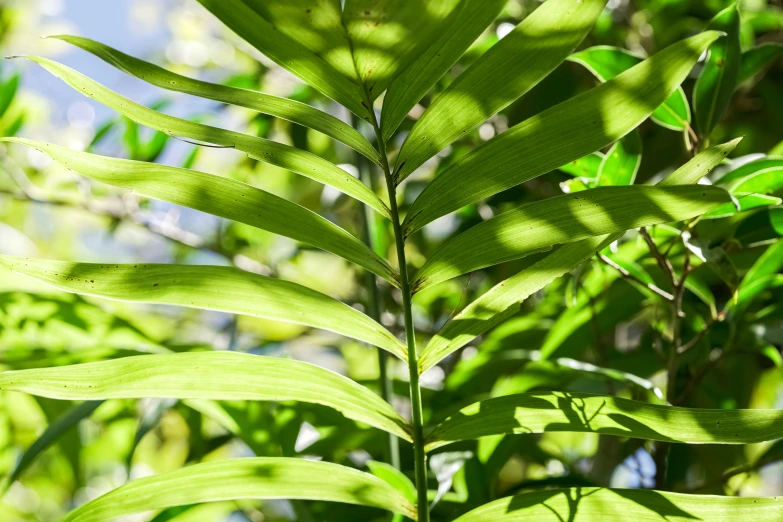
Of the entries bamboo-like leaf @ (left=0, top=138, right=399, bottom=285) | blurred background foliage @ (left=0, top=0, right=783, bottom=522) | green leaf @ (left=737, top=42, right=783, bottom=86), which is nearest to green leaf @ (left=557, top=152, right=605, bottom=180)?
blurred background foliage @ (left=0, top=0, right=783, bottom=522)

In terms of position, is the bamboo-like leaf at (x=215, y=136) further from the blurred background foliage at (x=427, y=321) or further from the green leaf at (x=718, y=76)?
the green leaf at (x=718, y=76)

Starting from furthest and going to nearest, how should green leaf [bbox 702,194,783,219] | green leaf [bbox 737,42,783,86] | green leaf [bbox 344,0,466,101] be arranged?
1. green leaf [bbox 737,42,783,86]
2. green leaf [bbox 702,194,783,219]
3. green leaf [bbox 344,0,466,101]

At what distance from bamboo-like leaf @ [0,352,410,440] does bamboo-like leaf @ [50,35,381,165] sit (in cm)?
13

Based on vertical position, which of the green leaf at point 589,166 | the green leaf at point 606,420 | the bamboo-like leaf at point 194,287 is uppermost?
the green leaf at point 589,166

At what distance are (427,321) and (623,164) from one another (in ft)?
2.34

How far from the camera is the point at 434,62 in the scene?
0.39m

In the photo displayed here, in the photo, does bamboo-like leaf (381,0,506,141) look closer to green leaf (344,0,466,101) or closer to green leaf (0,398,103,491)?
green leaf (344,0,466,101)

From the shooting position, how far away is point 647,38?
3.50 ft

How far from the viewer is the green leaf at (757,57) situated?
2.04ft

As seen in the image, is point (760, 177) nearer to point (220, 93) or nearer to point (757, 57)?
point (757, 57)

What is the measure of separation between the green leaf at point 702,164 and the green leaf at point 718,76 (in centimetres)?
20

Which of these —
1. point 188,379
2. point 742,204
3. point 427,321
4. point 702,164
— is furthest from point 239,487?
point 427,321

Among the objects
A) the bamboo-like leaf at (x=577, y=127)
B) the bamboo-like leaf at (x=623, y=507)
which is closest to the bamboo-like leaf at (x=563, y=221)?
the bamboo-like leaf at (x=577, y=127)

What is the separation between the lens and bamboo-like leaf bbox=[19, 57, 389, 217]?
0.37 m
